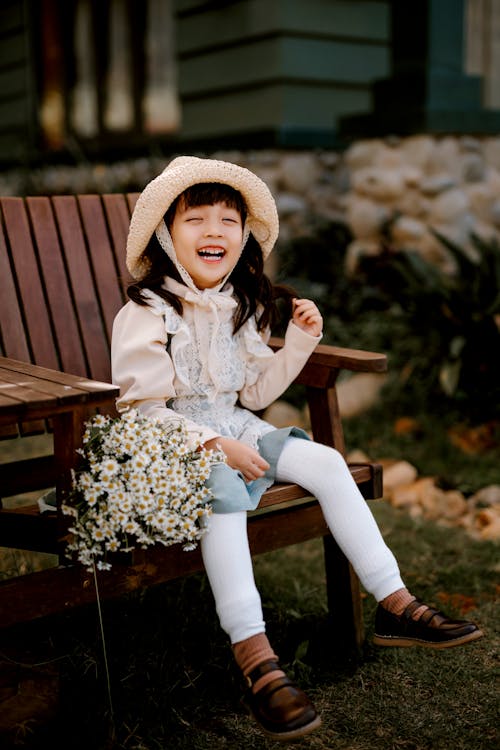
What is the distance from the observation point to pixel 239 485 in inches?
88.6

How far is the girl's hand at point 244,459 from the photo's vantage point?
7.55 feet

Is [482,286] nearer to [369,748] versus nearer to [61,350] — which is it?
[61,350]

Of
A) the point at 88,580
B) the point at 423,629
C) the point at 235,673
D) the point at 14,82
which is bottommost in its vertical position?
the point at 235,673

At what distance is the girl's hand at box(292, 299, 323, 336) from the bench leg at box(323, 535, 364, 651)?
58cm

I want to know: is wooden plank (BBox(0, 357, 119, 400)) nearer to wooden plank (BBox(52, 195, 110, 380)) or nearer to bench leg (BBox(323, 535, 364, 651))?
wooden plank (BBox(52, 195, 110, 380))

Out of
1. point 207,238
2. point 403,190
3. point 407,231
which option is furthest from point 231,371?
point 403,190

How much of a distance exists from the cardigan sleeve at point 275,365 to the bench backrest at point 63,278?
0.51m

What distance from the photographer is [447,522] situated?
12.7ft

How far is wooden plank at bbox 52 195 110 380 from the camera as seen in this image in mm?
2932

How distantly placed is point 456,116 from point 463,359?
1.66 meters

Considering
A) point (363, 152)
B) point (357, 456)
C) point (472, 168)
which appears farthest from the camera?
point (363, 152)

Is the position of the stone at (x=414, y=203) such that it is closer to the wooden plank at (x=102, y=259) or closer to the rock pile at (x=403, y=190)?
the rock pile at (x=403, y=190)

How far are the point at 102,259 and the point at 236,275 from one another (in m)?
0.49

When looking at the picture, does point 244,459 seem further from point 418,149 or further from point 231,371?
point 418,149
